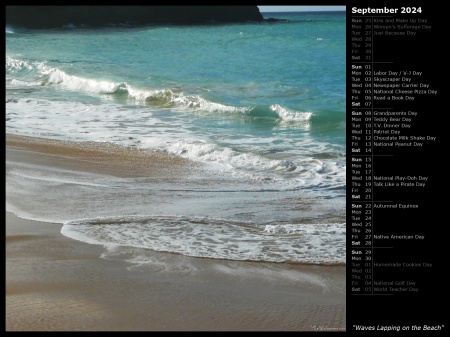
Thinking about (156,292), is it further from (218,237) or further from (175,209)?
(175,209)

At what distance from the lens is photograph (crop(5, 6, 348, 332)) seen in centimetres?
428

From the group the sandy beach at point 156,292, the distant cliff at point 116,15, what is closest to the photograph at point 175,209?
the sandy beach at point 156,292

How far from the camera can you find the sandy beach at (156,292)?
4.06 metres

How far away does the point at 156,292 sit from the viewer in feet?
14.7

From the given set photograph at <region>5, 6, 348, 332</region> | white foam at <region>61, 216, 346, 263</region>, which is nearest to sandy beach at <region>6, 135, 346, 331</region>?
photograph at <region>5, 6, 348, 332</region>

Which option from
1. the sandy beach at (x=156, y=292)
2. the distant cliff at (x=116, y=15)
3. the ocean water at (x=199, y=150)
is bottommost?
the sandy beach at (x=156, y=292)

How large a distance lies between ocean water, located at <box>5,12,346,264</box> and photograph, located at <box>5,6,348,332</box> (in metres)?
0.03

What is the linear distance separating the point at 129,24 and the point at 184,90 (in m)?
40.0

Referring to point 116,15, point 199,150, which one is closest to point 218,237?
point 199,150

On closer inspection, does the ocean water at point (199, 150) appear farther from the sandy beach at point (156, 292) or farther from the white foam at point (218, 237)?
the sandy beach at point (156, 292)

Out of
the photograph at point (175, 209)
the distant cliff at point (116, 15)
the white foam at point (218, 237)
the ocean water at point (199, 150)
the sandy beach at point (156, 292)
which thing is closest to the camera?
the sandy beach at point (156, 292)

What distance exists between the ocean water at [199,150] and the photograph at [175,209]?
0.03 m

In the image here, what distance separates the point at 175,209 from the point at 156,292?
2.11 m
